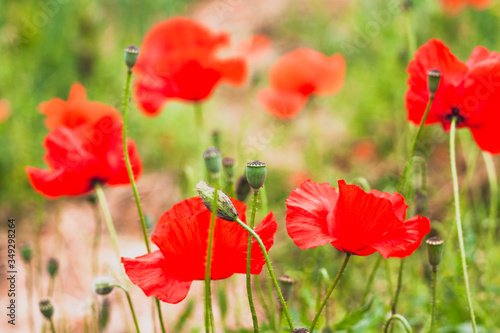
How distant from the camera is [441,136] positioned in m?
2.59

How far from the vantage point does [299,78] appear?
6.36 ft

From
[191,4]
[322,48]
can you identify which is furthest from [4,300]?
[191,4]

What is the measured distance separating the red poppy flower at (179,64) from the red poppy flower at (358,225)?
2.53 feet

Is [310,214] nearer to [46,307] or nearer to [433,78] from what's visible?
[433,78]

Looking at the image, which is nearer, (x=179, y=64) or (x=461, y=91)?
(x=461, y=91)

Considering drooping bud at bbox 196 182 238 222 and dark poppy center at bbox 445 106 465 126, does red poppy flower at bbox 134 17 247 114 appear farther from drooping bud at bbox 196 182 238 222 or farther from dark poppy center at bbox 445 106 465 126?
drooping bud at bbox 196 182 238 222

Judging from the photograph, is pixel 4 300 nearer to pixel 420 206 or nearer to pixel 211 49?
pixel 211 49

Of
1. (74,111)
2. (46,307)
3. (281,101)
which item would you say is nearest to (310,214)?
(46,307)

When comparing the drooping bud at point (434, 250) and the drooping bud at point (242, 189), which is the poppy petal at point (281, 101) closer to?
the drooping bud at point (242, 189)

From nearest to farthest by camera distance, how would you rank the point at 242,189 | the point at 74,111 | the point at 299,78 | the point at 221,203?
the point at 221,203, the point at 242,189, the point at 74,111, the point at 299,78

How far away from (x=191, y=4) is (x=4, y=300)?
4413mm

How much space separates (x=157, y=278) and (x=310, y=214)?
22 cm

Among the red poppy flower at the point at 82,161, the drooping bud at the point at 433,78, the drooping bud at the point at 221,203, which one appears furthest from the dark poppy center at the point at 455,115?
the red poppy flower at the point at 82,161

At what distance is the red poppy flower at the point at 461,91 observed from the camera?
899mm
